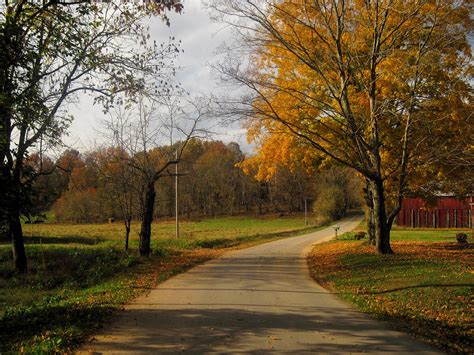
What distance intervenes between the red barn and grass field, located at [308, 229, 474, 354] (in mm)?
36026

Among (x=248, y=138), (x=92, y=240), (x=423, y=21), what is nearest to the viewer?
(x=423, y=21)

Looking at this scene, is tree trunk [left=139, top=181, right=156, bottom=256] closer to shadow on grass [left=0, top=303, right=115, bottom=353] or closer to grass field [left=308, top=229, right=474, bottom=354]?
grass field [left=308, top=229, right=474, bottom=354]

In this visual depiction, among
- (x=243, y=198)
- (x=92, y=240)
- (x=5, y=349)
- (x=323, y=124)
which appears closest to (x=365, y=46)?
(x=323, y=124)

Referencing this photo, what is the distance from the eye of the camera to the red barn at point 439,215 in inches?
1923

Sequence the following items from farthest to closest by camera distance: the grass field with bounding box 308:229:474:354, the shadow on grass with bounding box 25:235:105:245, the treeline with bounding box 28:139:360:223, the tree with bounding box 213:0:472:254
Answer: the treeline with bounding box 28:139:360:223 → the shadow on grass with bounding box 25:235:105:245 → the tree with bounding box 213:0:472:254 → the grass field with bounding box 308:229:474:354

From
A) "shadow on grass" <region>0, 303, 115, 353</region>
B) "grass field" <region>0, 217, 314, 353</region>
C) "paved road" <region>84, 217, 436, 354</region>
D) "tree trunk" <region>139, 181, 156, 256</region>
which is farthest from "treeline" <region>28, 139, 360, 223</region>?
"shadow on grass" <region>0, 303, 115, 353</region>

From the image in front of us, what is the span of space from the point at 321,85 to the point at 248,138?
11.8 ft

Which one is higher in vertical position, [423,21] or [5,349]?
[423,21]

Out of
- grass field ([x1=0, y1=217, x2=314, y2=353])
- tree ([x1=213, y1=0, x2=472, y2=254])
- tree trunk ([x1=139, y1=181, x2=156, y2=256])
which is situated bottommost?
grass field ([x1=0, y1=217, x2=314, y2=353])

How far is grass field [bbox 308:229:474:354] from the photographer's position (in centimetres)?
726

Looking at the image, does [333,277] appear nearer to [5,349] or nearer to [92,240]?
[5,349]

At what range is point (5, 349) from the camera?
6047mm

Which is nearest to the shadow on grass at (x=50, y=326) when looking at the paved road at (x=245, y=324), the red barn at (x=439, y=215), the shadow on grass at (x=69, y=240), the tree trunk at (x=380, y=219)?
the paved road at (x=245, y=324)

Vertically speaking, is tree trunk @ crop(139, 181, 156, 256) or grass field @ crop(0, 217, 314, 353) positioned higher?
tree trunk @ crop(139, 181, 156, 256)
